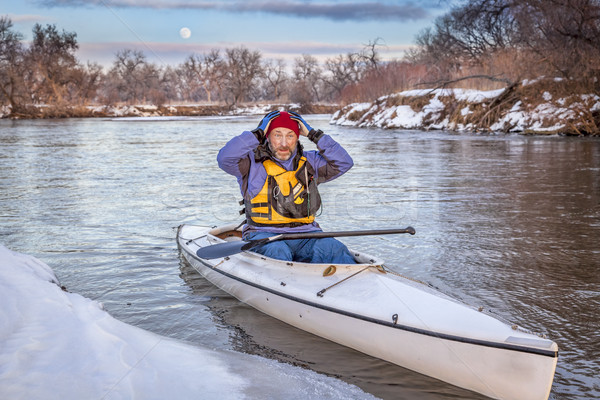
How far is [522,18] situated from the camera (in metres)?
17.1

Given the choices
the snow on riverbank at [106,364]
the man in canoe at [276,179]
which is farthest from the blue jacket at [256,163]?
the snow on riverbank at [106,364]

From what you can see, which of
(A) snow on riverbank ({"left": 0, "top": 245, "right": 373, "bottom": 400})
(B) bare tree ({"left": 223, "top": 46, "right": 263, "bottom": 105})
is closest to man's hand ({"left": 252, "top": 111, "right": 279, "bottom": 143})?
(A) snow on riverbank ({"left": 0, "top": 245, "right": 373, "bottom": 400})

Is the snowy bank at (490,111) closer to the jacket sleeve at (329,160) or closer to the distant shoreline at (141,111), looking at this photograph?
the jacket sleeve at (329,160)

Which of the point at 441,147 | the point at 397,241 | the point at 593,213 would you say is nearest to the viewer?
the point at 397,241

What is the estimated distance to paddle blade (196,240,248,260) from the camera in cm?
417

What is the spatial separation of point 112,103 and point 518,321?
49820 millimetres

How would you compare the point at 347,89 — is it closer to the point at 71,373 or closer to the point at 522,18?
the point at 522,18

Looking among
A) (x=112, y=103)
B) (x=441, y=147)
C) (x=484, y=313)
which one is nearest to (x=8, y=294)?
(x=484, y=313)

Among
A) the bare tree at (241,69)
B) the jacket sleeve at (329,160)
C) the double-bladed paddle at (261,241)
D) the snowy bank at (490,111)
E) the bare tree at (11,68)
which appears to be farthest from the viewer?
the bare tree at (241,69)

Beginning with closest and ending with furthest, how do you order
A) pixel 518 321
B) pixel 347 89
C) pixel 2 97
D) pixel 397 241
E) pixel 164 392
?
pixel 164 392
pixel 518 321
pixel 397 241
pixel 347 89
pixel 2 97

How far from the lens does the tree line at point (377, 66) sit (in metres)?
16.2

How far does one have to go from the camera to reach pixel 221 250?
4320 millimetres

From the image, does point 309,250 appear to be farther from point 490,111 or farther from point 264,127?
point 490,111

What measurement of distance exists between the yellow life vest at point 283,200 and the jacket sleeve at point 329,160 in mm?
254
